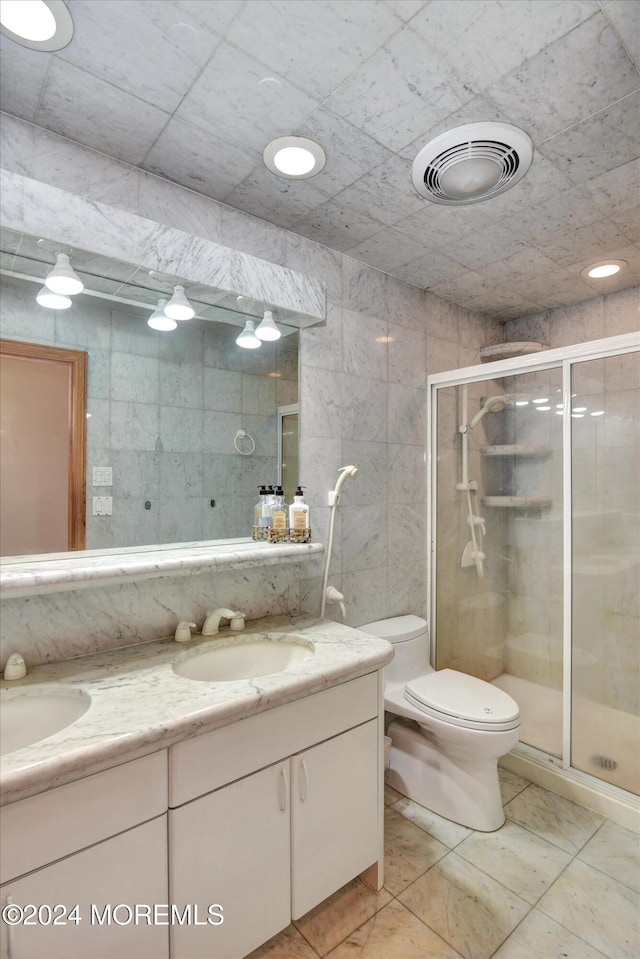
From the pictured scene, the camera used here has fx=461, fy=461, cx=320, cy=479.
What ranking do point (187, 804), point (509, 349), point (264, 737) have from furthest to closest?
1. point (509, 349)
2. point (264, 737)
3. point (187, 804)

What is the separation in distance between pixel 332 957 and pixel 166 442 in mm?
1640

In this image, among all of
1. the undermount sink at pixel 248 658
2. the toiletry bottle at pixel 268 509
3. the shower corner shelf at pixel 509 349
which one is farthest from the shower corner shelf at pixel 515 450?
the undermount sink at pixel 248 658

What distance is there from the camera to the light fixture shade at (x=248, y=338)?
72.1 inches

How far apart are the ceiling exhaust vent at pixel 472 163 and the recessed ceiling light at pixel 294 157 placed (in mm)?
325

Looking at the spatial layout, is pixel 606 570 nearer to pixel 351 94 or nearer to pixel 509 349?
pixel 509 349

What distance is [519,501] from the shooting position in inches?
93.2

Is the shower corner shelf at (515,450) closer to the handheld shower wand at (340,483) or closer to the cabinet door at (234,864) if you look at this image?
the handheld shower wand at (340,483)

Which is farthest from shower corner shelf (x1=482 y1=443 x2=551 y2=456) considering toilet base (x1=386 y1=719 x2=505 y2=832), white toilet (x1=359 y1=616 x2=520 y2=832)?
toilet base (x1=386 y1=719 x2=505 y2=832)

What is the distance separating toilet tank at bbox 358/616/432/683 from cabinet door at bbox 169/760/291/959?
3.13ft

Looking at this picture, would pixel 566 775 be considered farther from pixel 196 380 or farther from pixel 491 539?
pixel 196 380

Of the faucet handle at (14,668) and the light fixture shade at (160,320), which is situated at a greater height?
the light fixture shade at (160,320)

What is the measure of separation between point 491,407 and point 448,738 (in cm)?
157

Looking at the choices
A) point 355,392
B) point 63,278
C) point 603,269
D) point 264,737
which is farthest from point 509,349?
point 264,737

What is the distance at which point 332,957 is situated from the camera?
1325 millimetres
